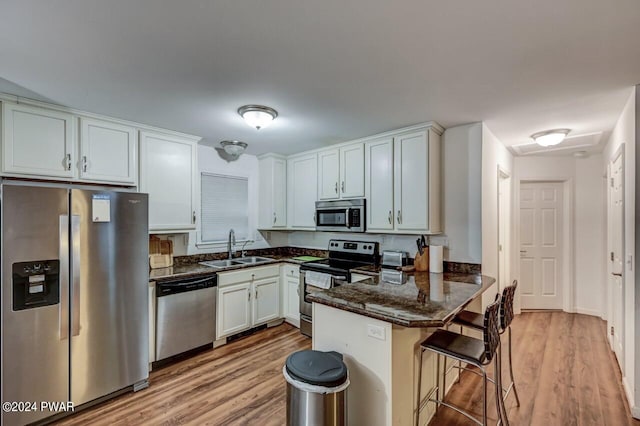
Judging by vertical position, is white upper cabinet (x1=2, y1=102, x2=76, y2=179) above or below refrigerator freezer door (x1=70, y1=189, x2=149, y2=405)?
above

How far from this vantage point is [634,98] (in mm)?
2236

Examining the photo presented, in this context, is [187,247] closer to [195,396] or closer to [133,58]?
[195,396]

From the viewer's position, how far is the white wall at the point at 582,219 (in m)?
4.43

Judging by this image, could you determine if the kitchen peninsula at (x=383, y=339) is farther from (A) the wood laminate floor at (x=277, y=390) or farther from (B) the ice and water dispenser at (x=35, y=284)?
(B) the ice and water dispenser at (x=35, y=284)

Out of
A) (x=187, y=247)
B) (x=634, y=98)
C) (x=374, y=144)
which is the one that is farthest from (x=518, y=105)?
(x=187, y=247)

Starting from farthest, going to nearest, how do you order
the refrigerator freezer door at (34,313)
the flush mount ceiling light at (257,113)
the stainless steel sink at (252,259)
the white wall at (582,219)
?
1. the white wall at (582,219)
2. the stainless steel sink at (252,259)
3. the flush mount ceiling light at (257,113)
4. the refrigerator freezer door at (34,313)

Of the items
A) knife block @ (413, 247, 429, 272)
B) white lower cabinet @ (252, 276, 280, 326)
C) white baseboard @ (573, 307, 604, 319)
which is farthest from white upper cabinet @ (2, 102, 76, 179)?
white baseboard @ (573, 307, 604, 319)

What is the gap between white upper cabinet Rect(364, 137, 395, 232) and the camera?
3.33 m

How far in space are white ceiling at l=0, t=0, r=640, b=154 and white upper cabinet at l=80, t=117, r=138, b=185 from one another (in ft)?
0.59

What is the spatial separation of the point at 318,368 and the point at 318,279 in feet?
5.96

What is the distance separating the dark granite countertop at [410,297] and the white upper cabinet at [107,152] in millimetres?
2257

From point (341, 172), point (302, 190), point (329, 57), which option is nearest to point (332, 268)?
point (341, 172)

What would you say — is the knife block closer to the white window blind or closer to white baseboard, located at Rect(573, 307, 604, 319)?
the white window blind

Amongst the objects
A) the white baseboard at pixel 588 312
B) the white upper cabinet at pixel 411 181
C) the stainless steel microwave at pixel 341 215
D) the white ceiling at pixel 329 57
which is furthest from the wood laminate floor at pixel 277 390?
the white ceiling at pixel 329 57
